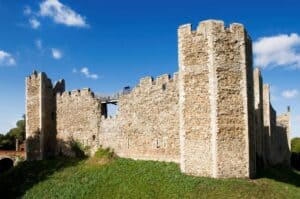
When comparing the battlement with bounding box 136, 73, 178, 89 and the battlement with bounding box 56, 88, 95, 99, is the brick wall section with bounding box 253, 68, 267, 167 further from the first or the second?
the battlement with bounding box 56, 88, 95, 99

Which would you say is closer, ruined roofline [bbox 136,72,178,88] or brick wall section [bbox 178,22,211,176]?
brick wall section [bbox 178,22,211,176]

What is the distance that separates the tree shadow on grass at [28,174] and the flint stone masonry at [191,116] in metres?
1.71

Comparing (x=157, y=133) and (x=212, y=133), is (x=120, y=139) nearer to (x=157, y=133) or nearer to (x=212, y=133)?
(x=157, y=133)

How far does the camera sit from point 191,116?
63.2 ft

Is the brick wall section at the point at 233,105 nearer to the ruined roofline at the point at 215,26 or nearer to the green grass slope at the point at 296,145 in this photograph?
the ruined roofline at the point at 215,26

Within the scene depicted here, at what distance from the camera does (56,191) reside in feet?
73.3

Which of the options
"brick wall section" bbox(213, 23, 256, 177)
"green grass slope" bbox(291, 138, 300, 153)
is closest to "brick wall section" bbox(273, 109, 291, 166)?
"green grass slope" bbox(291, 138, 300, 153)

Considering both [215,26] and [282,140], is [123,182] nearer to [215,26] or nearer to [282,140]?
[215,26]

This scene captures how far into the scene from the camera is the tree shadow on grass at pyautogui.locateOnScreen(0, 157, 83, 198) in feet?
79.9

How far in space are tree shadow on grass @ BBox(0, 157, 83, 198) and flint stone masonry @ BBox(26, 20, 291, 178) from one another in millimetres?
1711

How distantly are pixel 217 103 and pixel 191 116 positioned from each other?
1.37 metres

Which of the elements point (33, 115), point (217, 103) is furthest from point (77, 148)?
point (217, 103)

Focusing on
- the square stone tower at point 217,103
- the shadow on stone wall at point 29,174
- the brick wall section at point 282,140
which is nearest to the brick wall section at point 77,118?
the shadow on stone wall at point 29,174

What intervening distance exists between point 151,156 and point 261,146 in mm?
6857
